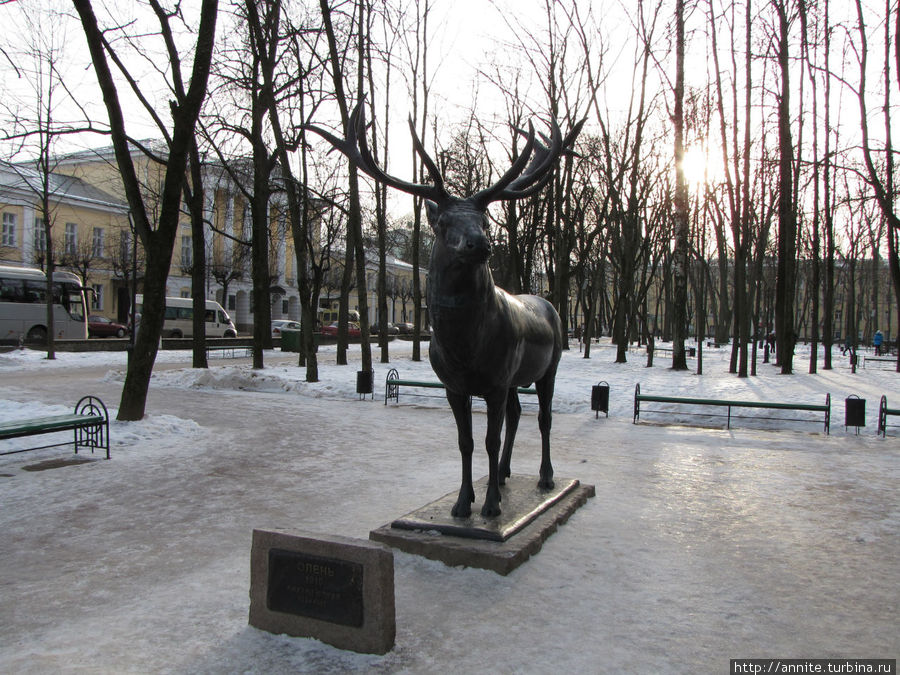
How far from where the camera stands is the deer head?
4039mm

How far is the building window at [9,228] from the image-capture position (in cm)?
4325

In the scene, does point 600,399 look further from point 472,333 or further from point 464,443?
point 472,333

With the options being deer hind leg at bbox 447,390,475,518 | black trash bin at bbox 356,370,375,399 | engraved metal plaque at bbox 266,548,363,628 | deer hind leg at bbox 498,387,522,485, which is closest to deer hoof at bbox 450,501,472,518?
deer hind leg at bbox 447,390,475,518

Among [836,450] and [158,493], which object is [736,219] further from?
[158,493]

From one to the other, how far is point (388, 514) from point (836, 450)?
7800 millimetres

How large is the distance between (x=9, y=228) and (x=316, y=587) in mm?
50581

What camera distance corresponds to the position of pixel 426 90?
22.5m

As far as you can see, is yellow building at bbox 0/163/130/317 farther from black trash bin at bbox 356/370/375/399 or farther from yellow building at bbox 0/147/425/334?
black trash bin at bbox 356/370/375/399

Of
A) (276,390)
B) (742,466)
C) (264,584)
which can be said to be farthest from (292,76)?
(264,584)

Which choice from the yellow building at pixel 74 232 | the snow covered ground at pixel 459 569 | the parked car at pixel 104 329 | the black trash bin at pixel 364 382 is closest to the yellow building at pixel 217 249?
the yellow building at pixel 74 232

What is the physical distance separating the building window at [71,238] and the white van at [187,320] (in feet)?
29.0

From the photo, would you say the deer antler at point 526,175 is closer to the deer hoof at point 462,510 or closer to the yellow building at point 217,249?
the deer hoof at point 462,510

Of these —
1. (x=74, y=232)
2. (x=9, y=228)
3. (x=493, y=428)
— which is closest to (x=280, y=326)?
(x=74, y=232)

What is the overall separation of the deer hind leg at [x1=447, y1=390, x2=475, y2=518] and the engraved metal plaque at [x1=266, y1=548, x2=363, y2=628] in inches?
62.3
